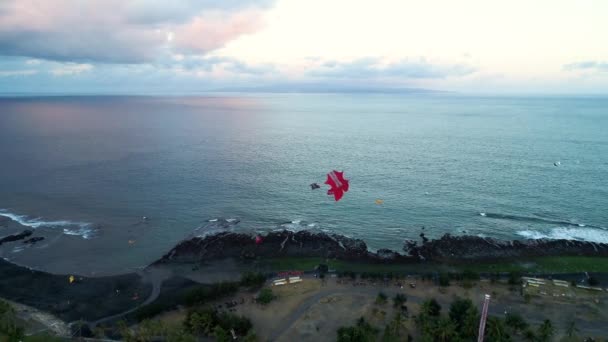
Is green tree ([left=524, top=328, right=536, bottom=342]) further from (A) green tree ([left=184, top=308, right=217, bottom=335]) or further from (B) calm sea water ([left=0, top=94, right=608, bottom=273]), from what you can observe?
(A) green tree ([left=184, top=308, right=217, bottom=335])

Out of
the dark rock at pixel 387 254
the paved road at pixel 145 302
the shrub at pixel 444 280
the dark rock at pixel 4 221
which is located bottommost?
the paved road at pixel 145 302

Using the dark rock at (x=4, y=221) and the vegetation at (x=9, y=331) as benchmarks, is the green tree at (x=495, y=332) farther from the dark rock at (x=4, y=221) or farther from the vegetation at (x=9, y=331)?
the dark rock at (x=4, y=221)

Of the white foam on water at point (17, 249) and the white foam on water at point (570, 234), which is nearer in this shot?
the white foam on water at point (17, 249)

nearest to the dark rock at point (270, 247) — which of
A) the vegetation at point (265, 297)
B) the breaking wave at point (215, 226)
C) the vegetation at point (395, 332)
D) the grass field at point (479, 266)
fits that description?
the grass field at point (479, 266)

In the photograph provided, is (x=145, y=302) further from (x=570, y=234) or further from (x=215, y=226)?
(x=570, y=234)

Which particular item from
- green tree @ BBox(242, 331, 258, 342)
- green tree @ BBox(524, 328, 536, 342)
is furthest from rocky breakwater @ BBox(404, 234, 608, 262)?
green tree @ BBox(242, 331, 258, 342)

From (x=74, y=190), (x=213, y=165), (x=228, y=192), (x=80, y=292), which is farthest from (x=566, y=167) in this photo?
(x=74, y=190)
